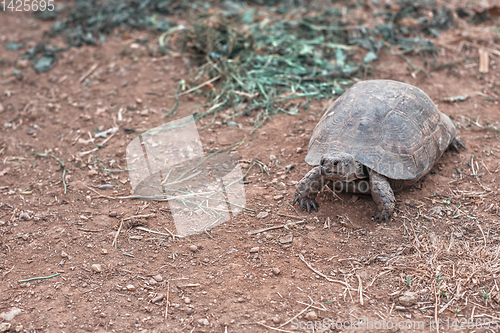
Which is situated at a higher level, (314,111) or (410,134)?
(410,134)

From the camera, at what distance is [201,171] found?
4352 mm

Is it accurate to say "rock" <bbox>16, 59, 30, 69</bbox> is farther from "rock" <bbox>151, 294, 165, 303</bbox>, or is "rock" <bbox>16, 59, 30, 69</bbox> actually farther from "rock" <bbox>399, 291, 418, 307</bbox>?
"rock" <bbox>399, 291, 418, 307</bbox>

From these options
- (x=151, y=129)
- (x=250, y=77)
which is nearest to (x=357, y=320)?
(x=151, y=129)

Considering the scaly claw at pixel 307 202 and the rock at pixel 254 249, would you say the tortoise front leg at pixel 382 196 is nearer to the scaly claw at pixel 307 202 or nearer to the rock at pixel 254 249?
the scaly claw at pixel 307 202

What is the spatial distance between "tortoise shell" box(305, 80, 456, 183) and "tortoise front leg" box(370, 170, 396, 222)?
71mm

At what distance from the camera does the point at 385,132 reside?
3.65 metres

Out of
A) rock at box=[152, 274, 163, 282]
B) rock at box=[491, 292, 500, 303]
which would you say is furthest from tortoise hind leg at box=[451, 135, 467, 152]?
rock at box=[152, 274, 163, 282]

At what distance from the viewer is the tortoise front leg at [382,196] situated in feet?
11.4

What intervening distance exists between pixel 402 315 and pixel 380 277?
0.35 meters

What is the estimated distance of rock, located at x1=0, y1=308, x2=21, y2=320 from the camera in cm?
283

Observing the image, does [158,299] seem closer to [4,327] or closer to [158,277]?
[158,277]

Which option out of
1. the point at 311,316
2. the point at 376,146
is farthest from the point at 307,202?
the point at 311,316

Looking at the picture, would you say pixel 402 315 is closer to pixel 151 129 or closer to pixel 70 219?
pixel 70 219

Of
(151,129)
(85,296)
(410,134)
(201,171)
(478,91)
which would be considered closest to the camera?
(85,296)
